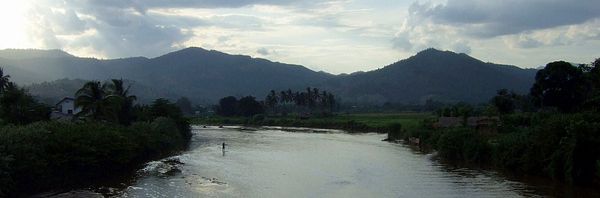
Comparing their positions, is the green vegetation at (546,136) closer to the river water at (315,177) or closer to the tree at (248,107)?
the river water at (315,177)

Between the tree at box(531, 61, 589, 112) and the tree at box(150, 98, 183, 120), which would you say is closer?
the tree at box(531, 61, 589, 112)

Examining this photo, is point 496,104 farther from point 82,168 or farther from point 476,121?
point 82,168

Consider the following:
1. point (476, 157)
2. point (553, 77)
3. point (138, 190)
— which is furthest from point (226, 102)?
point (138, 190)

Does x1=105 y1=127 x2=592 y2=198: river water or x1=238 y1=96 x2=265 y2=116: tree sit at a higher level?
x1=238 y1=96 x2=265 y2=116: tree

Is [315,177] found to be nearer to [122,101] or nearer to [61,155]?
[61,155]

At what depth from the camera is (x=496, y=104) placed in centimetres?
9094

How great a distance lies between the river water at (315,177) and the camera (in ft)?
123

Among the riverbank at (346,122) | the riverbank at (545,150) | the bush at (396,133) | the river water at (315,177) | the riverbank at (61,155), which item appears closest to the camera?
the riverbank at (61,155)

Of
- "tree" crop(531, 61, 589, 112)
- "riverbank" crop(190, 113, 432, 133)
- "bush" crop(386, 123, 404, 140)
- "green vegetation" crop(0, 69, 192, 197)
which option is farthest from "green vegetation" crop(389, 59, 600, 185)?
"green vegetation" crop(0, 69, 192, 197)

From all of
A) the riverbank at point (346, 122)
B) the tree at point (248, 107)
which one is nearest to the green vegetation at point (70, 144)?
the riverbank at point (346, 122)

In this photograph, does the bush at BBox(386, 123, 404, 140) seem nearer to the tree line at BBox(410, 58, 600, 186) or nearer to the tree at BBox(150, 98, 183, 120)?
the tree line at BBox(410, 58, 600, 186)

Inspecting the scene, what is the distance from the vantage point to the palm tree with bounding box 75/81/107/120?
55984 millimetres

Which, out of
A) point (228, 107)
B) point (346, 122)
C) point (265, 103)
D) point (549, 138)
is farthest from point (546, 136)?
point (265, 103)

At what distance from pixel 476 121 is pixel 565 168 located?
1441 inches
